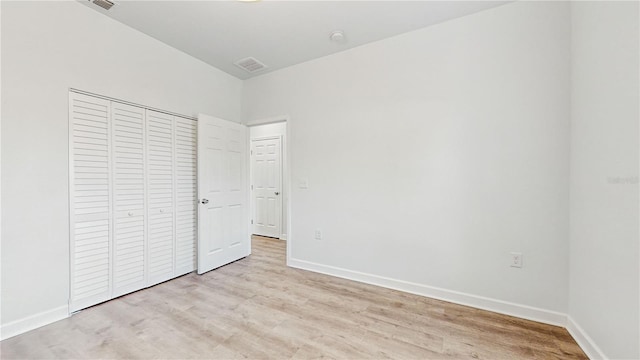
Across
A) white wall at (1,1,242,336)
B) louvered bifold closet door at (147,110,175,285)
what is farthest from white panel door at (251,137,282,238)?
white wall at (1,1,242,336)

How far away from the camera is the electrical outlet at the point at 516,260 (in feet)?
6.72

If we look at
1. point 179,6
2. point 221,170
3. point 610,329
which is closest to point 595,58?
point 610,329

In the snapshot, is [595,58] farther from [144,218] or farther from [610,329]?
[144,218]

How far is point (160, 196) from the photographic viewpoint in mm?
2732

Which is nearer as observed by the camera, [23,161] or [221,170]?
[23,161]

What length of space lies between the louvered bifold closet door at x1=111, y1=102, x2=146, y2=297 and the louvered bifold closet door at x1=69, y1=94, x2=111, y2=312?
7 centimetres

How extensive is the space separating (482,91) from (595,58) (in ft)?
2.25

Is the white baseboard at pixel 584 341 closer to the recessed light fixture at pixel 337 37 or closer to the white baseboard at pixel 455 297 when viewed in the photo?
the white baseboard at pixel 455 297

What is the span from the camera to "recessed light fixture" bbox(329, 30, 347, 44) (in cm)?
252

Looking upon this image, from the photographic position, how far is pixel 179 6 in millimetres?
2156

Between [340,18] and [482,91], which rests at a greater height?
[340,18]

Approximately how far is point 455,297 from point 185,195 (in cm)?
317

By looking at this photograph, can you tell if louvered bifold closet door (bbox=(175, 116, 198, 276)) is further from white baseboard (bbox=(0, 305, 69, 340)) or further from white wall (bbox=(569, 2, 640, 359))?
white wall (bbox=(569, 2, 640, 359))

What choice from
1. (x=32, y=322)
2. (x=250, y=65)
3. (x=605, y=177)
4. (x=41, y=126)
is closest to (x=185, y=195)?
(x=41, y=126)
